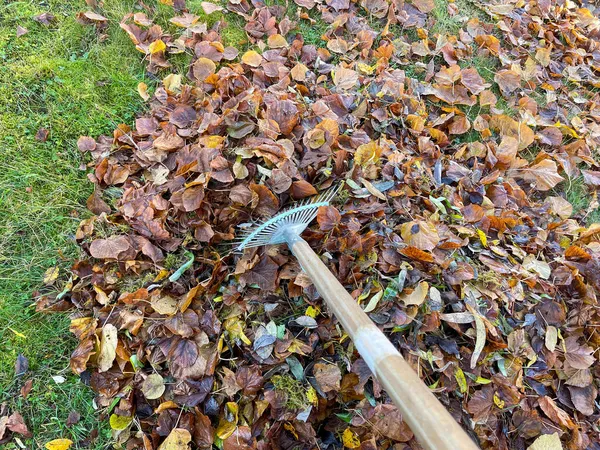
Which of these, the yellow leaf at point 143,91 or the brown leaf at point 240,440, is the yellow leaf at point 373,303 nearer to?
the brown leaf at point 240,440

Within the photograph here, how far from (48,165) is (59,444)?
50.0 inches

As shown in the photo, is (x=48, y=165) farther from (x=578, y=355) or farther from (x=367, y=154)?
(x=578, y=355)

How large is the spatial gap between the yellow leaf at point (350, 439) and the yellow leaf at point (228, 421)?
1.32 ft

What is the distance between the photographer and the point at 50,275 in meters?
1.84

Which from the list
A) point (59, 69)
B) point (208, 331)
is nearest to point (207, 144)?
point (208, 331)

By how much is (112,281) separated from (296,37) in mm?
1785

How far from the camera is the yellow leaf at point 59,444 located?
1.55 meters

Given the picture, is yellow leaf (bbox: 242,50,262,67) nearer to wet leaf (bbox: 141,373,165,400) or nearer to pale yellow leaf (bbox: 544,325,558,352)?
wet leaf (bbox: 141,373,165,400)

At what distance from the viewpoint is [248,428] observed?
1514 millimetres

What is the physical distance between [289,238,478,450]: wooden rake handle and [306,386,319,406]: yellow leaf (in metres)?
0.47

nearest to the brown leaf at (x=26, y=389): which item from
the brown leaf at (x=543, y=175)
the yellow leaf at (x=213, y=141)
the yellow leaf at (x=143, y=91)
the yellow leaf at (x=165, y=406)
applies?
the yellow leaf at (x=165, y=406)

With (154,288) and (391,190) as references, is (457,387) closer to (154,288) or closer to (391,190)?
(391,190)

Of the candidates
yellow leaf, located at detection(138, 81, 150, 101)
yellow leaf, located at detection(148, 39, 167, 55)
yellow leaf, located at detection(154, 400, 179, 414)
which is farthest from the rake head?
yellow leaf, located at detection(148, 39, 167, 55)

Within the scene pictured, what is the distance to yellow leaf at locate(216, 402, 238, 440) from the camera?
1517 mm
